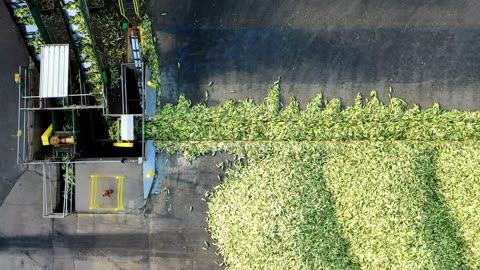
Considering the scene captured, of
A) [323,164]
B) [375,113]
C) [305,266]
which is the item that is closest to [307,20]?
[375,113]

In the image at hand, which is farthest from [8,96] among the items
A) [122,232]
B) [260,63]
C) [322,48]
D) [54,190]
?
[322,48]

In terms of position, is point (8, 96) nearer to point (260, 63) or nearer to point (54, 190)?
point (54, 190)

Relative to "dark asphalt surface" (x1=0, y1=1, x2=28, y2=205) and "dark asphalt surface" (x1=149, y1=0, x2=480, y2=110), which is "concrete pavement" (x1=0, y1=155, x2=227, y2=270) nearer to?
"dark asphalt surface" (x1=0, y1=1, x2=28, y2=205)

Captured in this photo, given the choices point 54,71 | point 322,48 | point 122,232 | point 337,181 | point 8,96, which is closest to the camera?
point 54,71

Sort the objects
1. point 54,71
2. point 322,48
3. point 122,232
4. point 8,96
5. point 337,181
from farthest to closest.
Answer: point 8,96 < point 122,232 < point 322,48 < point 337,181 < point 54,71

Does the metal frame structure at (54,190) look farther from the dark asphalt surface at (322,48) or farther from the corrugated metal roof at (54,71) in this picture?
the dark asphalt surface at (322,48)

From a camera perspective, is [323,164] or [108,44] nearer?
[323,164]

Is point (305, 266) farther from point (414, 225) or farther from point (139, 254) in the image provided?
point (139, 254)
